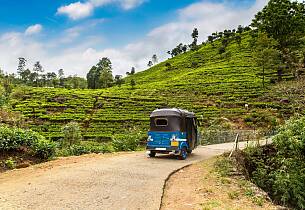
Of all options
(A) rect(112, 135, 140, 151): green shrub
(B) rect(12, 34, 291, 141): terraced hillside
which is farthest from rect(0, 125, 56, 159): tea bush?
(B) rect(12, 34, 291, 141): terraced hillside

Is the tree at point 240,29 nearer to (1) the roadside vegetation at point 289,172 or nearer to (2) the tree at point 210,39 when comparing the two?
(2) the tree at point 210,39

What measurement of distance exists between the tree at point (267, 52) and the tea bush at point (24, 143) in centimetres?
5500

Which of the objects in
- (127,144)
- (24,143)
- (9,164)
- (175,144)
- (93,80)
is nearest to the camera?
(9,164)

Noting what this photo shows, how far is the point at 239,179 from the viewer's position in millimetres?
11656

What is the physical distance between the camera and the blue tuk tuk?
16766 millimetres

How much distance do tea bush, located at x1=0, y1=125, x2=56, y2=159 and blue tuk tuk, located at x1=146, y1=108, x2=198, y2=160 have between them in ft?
16.9

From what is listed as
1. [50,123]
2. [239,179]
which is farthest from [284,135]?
[50,123]

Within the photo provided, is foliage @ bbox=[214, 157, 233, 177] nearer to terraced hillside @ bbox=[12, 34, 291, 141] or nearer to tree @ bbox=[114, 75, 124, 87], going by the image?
terraced hillside @ bbox=[12, 34, 291, 141]

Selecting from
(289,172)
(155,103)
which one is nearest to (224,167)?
(289,172)

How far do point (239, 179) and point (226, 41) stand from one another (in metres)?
107

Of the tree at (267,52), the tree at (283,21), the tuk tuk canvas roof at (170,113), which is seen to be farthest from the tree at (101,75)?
the tuk tuk canvas roof at (170,113)

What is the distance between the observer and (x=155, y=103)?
211 feet

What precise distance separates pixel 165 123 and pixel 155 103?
47062 mm

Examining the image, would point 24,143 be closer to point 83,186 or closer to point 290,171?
point 83,186
